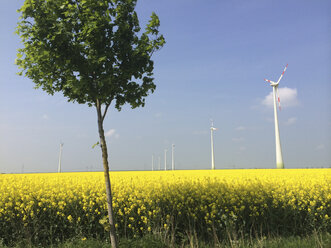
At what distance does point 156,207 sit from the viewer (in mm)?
9219

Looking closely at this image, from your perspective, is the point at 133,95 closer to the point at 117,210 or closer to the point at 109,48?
the point at 109,48

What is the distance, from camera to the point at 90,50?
6375 mm

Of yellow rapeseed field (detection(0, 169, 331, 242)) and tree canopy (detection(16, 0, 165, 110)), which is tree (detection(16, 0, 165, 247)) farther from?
yellow rapeseed field (detection(0, 169, 331, 242))

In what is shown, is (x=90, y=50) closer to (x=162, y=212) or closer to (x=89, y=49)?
(x=89, y=49)

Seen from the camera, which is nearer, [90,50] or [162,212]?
[90,50]

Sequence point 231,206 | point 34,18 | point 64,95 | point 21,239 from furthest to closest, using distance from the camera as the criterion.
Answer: point 231,206, point 21,239, point 64,95, point 34,18

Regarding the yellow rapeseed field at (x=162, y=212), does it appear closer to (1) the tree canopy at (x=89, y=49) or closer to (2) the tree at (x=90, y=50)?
(2) the tree at (x=90, y=50)

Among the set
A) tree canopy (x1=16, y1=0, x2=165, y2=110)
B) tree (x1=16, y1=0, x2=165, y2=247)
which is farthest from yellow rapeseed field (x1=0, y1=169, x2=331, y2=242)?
tree canopy (x1=16, y1=0, x2=165, y2=110)

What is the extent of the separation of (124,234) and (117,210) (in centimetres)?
89

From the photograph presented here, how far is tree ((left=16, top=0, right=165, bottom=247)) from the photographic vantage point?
6.08m

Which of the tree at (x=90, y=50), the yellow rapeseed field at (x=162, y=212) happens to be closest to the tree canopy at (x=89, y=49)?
the tree at (x=90, y=50)

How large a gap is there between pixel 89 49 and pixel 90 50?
0.22 ft

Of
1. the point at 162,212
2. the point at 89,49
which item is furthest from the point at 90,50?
the point at 162,212

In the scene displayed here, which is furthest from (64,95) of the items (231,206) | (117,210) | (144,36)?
(231,206)
